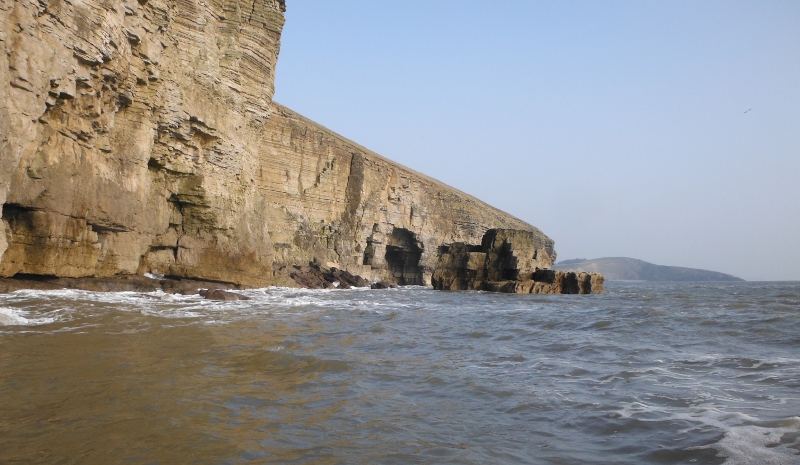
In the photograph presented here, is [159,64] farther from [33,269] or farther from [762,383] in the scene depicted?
[762,383]

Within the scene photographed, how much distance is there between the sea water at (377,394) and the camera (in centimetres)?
385

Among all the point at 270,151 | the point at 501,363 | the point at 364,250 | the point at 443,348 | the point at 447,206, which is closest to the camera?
the point at 501,363

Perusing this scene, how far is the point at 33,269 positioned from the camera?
1266 centimetres

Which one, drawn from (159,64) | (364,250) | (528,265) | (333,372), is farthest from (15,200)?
(364,250)

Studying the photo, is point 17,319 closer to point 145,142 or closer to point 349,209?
point 145,142

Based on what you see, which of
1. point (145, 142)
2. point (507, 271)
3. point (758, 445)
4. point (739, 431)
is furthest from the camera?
→ point (507, 271)

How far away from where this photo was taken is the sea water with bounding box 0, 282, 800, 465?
3854 mm

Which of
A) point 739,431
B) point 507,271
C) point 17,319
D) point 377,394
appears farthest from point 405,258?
point 739,431

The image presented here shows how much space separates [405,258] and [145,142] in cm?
2995

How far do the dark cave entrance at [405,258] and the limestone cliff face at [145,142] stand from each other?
463 inches

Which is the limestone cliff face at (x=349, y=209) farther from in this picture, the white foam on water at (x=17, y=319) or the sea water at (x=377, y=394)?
the sea water at (x=377, y=394)

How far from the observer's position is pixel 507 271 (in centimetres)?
3164

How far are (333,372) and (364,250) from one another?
32.0 meters

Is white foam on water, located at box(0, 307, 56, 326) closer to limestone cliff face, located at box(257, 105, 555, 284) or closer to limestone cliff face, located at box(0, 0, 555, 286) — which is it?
limestone cliff face, located at box(0, 0, 555, 286)
